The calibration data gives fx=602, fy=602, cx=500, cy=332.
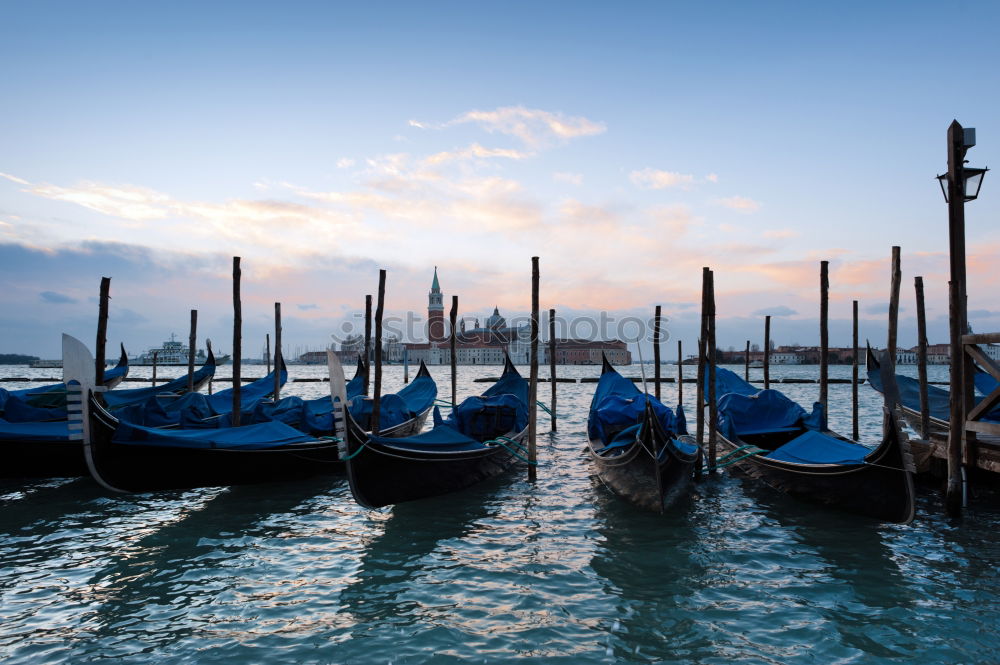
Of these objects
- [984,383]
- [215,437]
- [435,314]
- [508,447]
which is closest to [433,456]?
[508,447]

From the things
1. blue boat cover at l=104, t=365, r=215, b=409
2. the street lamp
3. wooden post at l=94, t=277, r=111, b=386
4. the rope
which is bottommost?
the rope

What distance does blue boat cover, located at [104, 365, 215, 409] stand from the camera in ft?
33.6

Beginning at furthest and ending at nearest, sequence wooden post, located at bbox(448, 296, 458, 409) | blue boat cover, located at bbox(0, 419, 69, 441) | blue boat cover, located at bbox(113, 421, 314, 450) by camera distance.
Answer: wooden post, located at bbox(448, 296, 458, 409)
blue boat cover, located at bbox(0, 419, 69, 441)
blue boat cover, located at bbox(113, 421, 314, 450)

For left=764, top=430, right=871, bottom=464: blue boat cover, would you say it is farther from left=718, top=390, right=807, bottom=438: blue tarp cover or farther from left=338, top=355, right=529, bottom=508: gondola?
left=338, top=355, right=529, bottom=508: gondola

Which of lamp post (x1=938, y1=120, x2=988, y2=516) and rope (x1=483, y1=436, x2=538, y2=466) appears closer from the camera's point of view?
lamp post (x1=938, y1=120, x2=988, y2=516)

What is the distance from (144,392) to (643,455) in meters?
9.84

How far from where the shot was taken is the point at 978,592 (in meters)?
3.95

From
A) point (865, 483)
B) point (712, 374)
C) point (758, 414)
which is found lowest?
point (865, 483)

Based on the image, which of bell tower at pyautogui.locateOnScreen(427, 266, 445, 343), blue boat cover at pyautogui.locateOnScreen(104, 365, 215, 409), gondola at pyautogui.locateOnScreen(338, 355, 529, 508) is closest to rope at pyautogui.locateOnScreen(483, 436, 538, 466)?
gondola at pyautogui.locateOnScreen(338, 355, 529, 508)

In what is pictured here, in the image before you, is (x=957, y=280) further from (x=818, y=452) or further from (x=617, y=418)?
(x=617, y=418)

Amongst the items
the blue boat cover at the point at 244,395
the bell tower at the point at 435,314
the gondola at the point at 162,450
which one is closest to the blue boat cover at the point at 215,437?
the gondola at the point at 162,450

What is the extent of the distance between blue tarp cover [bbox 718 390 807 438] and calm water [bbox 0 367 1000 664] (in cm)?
167

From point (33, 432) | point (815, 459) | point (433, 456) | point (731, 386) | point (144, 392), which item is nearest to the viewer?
point (815, 459)

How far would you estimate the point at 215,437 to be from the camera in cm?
638
